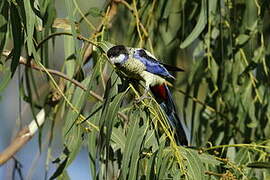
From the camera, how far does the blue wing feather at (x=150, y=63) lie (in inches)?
79.6

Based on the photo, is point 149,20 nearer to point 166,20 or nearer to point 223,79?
point 166,20

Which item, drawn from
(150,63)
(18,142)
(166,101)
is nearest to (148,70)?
(150,63)

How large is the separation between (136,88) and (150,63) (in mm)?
87

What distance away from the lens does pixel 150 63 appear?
205 centimetres

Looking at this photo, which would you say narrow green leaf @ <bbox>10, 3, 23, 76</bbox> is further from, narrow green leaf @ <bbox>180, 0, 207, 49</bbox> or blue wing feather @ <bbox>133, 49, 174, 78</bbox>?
narrow green leaf @ <bbox>180, 0, 207, 49</bbox>

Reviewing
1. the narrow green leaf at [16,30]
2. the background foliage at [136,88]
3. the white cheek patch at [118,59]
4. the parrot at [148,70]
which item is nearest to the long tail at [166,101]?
the parrot at [148,70]

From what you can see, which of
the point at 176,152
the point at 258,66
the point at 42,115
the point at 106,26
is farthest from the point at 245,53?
the point at 176,152

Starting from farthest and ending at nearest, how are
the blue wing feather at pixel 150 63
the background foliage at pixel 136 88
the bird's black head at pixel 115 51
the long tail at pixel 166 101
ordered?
the long tail at pixel 166 101, the blue wing feather at pixel 150 63, the bird's black head at pixel 115 51, the background foliage at pixel 136 88

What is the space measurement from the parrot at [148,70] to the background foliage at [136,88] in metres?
0.05

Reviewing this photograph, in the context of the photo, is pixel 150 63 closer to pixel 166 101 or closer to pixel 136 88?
pixel 136 88

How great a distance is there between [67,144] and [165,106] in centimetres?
40

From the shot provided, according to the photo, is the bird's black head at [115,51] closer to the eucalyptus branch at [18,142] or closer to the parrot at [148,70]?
the parrot at [148,70]

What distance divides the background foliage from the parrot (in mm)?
49

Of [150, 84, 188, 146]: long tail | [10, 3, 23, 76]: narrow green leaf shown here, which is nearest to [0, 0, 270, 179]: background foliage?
[10, 3, 23, 76]: narrow green leaf
